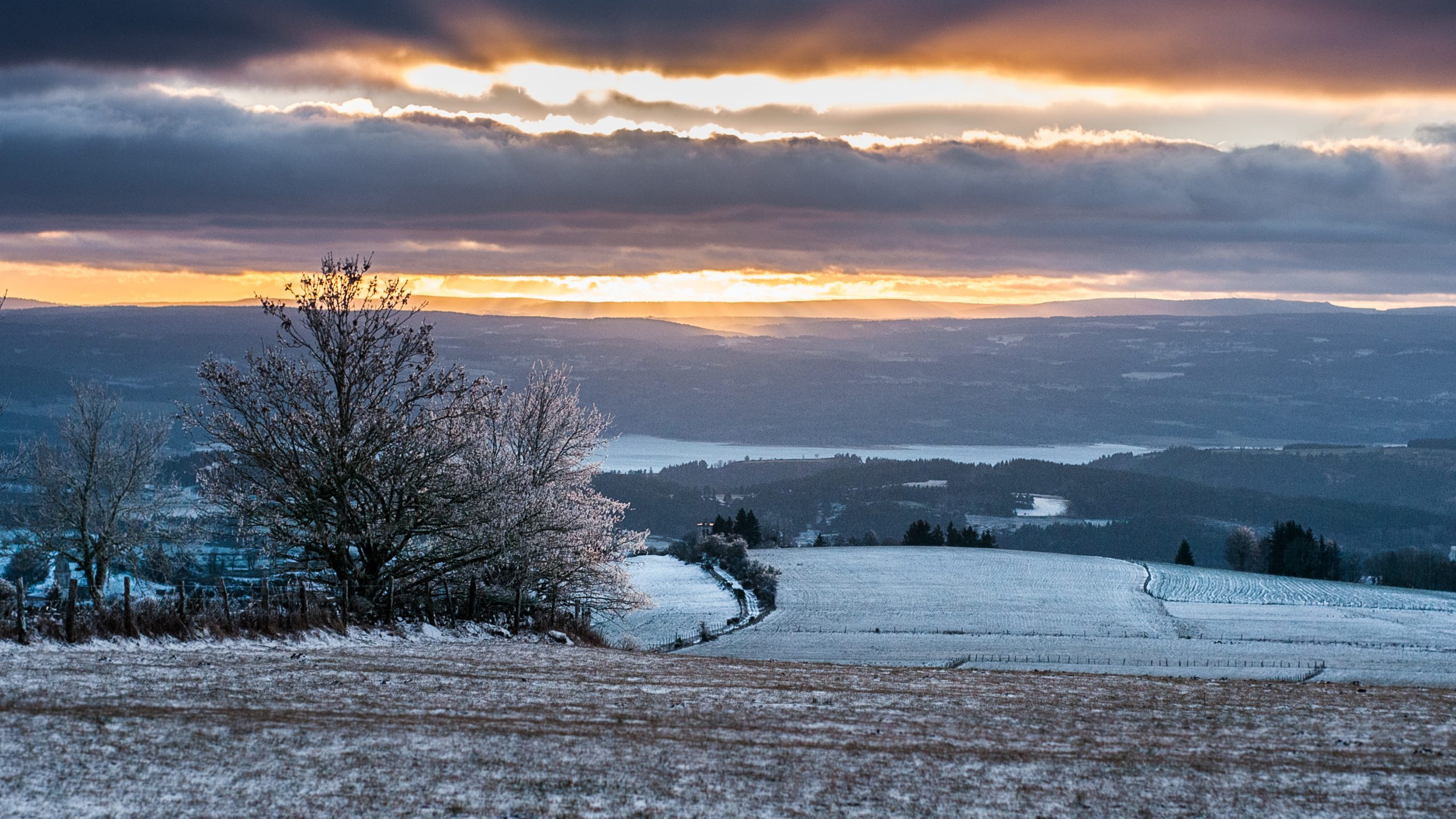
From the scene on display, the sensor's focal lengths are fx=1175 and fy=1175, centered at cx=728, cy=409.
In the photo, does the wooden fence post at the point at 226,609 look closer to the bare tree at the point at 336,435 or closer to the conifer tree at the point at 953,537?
the bare tree at the point at 336,435

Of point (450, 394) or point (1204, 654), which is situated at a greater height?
point (450, 394)

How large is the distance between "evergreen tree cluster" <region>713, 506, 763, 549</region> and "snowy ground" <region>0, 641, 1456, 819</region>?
100495mm

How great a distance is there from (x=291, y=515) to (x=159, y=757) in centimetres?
1921

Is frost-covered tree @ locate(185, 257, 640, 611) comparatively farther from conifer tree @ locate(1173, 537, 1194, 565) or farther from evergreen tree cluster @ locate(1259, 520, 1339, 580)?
evergreen tree cluster @ locate(1259, 520, 1339, 580)

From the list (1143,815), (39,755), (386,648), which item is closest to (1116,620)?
(386,648)

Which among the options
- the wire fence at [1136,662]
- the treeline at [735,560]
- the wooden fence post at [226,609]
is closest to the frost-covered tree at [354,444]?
the wooden fence post at [226,609]

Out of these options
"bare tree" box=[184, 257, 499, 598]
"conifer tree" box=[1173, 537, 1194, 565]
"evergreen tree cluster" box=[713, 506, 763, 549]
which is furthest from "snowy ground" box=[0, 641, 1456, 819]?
"conifer tree" box=[1173, 537, 1194, 565]

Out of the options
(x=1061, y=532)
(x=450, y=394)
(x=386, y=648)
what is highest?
(x=450, y=394)

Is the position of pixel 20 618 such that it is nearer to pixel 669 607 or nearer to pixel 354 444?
pixel 354 444

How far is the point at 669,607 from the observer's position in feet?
234

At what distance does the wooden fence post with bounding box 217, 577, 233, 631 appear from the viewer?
23.8 meters

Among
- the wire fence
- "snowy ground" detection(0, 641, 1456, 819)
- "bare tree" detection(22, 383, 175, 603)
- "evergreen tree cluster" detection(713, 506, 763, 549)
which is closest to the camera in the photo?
"snowy ground" detection(0, 641, 1456, 819)

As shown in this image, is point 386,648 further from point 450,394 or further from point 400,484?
point 450,394

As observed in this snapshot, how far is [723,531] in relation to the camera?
120m
